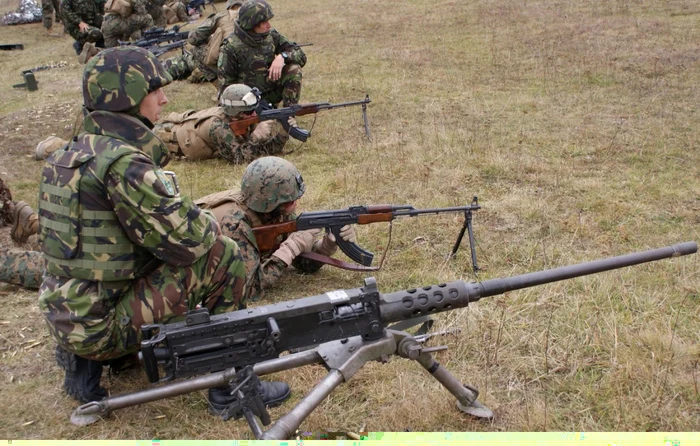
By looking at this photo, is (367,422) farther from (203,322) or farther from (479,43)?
(479,43)

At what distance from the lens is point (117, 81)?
3.44 meters

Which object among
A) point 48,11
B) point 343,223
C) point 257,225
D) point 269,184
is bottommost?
point 343,223

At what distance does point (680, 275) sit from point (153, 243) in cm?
407

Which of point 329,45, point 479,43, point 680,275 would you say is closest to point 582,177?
point 680,275

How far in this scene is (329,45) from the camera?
51.6ft

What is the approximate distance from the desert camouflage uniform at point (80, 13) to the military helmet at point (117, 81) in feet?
47.8

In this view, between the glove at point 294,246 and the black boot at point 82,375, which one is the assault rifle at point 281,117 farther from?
the black boot at point 82,375

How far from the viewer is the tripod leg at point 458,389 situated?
3.39 metres

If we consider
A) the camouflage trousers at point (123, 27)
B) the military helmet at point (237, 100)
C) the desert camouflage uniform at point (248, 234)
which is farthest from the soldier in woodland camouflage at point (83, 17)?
the desert camouflage uniform at point (248, 234)

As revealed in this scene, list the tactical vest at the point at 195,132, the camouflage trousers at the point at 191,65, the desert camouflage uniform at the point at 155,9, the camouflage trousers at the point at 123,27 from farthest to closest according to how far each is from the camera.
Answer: the desert camouflage uniform at the point at 155,9 < the camouflage trousers at the point at 123,27 < the camouflage trousers at the point at 191,65 < the tactical vest at the point at 195,132

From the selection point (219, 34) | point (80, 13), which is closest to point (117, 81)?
point (219, 34)

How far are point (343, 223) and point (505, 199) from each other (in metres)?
2.39

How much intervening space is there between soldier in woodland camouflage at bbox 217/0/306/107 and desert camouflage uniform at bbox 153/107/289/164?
101 cm

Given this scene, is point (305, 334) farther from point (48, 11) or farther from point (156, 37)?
point (48, 11)
